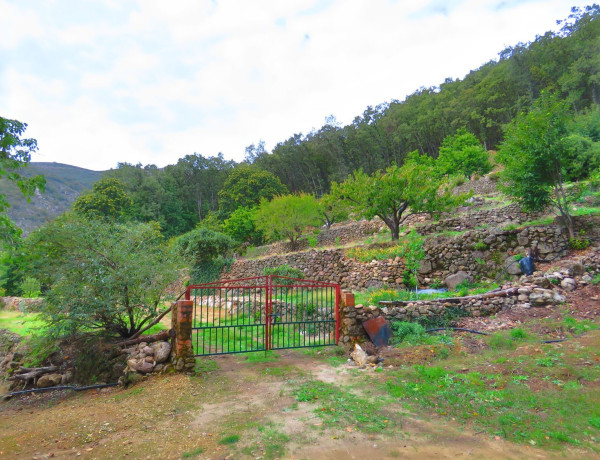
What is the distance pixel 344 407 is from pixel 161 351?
12.8 feet

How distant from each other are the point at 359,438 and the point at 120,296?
5.85 metres

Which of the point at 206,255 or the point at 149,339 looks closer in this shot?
the point at 149,339

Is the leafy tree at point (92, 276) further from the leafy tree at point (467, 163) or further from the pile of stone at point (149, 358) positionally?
the leafy tree at point (467, 163)

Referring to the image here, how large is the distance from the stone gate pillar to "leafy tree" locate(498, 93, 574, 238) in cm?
1126

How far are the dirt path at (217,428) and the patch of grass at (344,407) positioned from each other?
0.10m

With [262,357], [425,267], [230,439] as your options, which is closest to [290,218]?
[425,267]

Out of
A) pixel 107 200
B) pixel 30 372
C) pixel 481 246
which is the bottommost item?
pixel 30 372

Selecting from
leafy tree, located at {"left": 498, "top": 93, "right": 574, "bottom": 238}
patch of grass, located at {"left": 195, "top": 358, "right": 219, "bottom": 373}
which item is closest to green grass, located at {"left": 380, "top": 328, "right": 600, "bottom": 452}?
patch of grass, located at {"left": 195, "top": 358, "right": 219, "bottom": 373}

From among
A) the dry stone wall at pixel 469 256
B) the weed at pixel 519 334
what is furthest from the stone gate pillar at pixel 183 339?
the dry stone wall at pixel 469 256

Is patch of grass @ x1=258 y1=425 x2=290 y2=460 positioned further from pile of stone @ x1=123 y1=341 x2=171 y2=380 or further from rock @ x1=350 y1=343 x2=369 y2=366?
pile of stone @ x1=123 y1=341 x2=171 y2=380

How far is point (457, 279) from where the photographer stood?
1145 cm

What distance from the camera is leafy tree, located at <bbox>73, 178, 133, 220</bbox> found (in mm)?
37438

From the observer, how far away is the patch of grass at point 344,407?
403 centimetres

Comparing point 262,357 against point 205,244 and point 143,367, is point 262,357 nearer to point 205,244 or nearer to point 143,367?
point 143,367
